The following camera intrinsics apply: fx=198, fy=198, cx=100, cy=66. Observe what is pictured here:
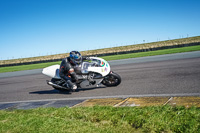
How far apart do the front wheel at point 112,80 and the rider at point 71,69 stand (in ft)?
3.43

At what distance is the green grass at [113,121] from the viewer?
350 centimetres

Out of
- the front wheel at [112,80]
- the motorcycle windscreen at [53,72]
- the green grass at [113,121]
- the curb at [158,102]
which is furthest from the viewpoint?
the motorcycle windscreen at [53,72]

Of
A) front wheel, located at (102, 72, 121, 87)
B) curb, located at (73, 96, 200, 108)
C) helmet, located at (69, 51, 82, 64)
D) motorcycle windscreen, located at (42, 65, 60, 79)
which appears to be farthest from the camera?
motorcycle windscreen, located at (42, 65, 60, 79)

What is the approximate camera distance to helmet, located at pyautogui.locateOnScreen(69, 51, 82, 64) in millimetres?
7902

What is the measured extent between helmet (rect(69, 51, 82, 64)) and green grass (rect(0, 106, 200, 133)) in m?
3.34

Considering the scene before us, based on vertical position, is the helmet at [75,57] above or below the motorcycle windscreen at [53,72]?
above

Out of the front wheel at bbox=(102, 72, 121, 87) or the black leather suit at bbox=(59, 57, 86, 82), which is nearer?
the black leather suit at bbox=(59, 57, 86, 82)

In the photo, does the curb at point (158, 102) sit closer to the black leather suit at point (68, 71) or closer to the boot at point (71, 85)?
the boot at point (71, 85)

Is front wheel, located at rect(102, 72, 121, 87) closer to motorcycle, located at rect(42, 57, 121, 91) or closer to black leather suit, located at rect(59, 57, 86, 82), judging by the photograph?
motorcycle, located at rect(42, 57, 121, 91)

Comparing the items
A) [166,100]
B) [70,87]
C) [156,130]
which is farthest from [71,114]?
[70,87]

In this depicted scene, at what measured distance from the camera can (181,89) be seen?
6.46 metres

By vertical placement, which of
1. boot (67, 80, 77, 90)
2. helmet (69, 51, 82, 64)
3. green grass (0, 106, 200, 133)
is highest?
helmet (69, 51, 82, 64)

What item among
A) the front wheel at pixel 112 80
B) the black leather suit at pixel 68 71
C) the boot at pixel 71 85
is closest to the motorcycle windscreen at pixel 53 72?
the black leather suit at pixel 68 71

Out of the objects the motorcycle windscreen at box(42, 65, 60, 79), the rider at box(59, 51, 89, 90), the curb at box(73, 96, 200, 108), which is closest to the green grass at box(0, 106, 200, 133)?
the curb at box(73, 96, 200, 108)
